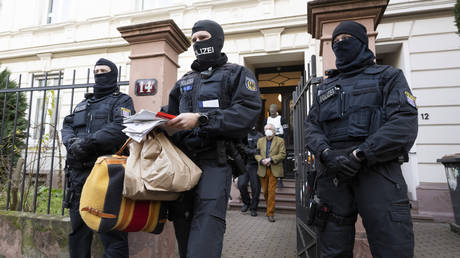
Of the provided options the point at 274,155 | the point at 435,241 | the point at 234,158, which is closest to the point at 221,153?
the point at 234,158

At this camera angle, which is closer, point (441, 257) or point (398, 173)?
point (398, 173)

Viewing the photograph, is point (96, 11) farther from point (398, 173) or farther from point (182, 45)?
point (398, 173)

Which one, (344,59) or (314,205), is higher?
(344,59)

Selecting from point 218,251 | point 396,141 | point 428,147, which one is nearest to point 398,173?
point 396,141

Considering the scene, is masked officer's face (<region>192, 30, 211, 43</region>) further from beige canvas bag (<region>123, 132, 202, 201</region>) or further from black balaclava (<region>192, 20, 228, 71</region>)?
beige canvas bag (<region>123, 132, 202, 201</region>)

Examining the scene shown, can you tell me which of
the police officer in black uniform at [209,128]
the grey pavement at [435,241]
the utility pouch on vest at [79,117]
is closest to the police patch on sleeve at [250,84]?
the police officer in black uniform at [209,128]

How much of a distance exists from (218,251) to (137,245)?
177 cm

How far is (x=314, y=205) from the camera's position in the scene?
220 cm

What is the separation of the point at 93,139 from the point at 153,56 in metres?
1.33

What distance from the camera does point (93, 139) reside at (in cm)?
259

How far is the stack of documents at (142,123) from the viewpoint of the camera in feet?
5.71

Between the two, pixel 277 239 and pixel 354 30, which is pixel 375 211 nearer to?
pixel 354 30

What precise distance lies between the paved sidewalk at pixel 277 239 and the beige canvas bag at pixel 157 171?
2304mm

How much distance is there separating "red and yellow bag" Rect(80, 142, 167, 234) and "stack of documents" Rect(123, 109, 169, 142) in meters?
0.22
